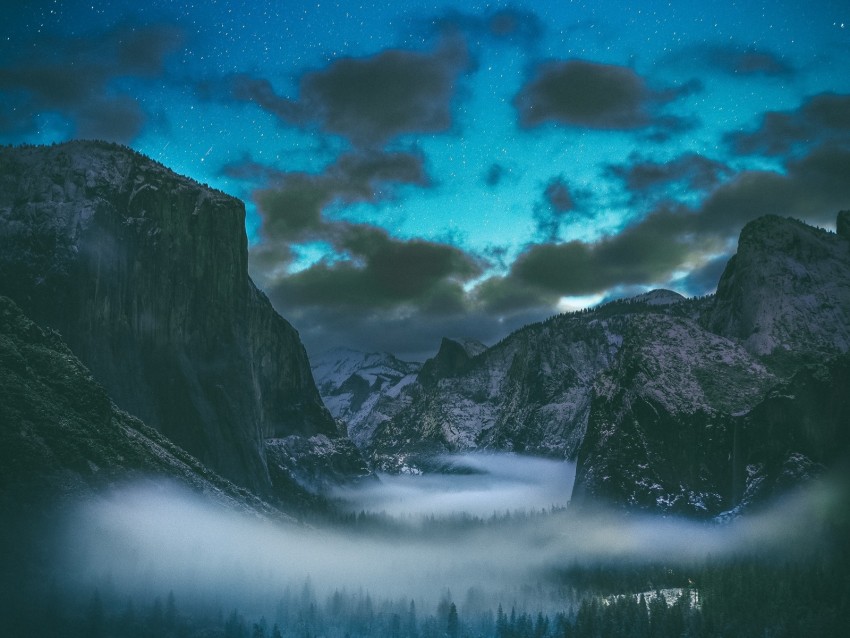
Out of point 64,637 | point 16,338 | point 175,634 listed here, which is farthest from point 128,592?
point 16,338

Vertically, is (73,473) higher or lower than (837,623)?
higher

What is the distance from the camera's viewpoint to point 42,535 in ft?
521

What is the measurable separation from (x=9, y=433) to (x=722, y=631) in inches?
6475

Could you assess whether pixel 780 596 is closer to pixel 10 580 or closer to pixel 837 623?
pixel 837 623

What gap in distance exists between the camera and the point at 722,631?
184m

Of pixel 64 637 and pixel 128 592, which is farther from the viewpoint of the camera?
pixel 128 592

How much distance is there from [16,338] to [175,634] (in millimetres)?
83759

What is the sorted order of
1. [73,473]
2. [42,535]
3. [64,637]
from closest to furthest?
[64,637]
[42,535]
[73,473]

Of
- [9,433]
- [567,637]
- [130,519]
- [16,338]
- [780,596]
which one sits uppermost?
[16,338]

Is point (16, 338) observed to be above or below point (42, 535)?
above

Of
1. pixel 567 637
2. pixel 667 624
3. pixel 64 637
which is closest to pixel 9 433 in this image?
pixel 64 637

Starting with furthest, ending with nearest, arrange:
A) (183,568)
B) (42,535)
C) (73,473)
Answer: (183,568), (73,473), (42,535)

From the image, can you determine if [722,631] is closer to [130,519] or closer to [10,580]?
[130,519]

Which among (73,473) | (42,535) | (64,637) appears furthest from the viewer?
(73,473)
